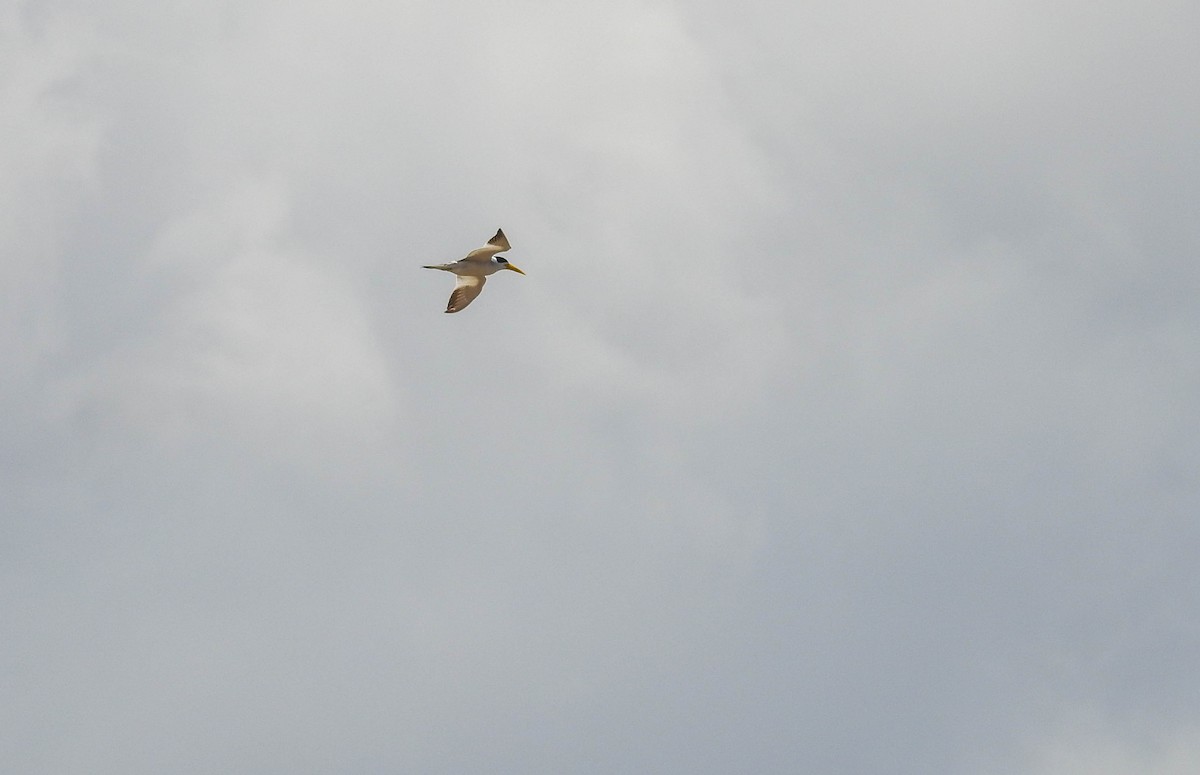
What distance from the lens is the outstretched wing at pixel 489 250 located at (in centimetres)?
9219

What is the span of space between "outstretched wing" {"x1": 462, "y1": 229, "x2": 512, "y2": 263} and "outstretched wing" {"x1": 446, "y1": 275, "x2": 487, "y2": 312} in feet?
6.53

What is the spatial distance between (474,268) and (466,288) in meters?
1.93

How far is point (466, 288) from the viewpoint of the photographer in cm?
9350

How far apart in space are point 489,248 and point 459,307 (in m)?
5.83

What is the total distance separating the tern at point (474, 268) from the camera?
303 feet

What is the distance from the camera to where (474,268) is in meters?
93.2

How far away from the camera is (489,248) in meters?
92.2

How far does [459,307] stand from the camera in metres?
92.1

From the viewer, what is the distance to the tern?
92.2m

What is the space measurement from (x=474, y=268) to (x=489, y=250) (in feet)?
7.27

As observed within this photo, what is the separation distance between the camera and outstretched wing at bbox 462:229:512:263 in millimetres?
92188
